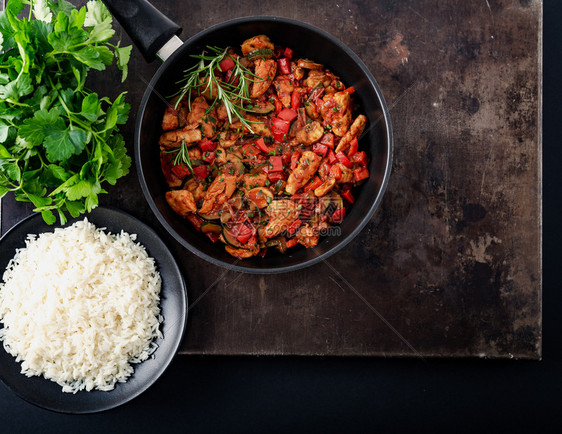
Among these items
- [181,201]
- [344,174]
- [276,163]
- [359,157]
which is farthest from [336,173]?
[181,201]

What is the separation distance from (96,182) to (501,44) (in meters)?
2.06

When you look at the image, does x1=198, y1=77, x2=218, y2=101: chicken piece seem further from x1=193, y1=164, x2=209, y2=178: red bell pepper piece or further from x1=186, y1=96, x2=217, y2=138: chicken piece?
x1=193, y1=164, x2=209, y2=178: red bell pepper piece

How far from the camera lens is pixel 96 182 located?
6.18ft

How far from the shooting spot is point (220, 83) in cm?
204

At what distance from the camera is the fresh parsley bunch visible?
171 centimetres

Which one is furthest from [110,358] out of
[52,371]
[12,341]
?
[12,341]

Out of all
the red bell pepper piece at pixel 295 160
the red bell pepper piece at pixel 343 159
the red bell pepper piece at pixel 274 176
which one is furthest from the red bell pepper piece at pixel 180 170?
the red bell pepper piece at pixel 343 159

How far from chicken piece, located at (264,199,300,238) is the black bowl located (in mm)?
150

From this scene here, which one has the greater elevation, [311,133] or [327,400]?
[311,133]

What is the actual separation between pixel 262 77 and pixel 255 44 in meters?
0.15

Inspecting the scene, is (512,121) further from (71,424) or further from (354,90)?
(71,424)

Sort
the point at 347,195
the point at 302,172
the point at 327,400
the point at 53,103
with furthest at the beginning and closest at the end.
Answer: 1. the point at 327,400
2. the point at 347,195
3. the point at 302,172
4. the point at 53,103

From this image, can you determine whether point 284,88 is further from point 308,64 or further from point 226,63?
point 226,63

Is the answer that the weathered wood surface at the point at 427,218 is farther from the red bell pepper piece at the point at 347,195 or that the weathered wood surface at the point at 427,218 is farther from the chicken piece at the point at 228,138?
the chicken piece at the point at 228,138
